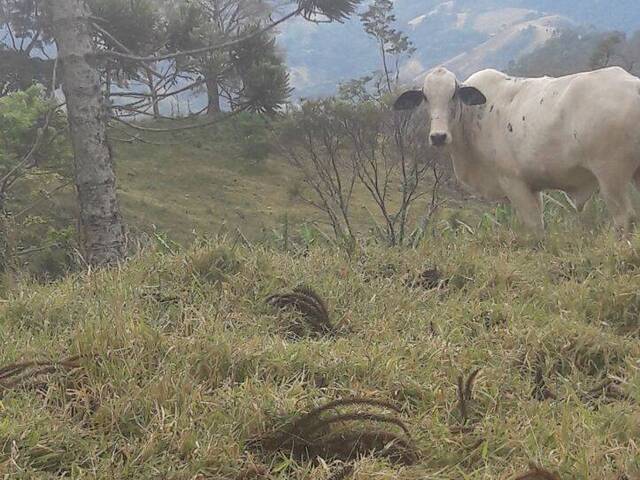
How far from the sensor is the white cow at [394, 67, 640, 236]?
4.75 metres

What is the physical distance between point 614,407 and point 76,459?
159 centimetres

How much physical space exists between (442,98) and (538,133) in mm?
908

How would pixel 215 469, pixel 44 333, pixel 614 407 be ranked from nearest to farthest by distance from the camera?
pixel 215 469 < pixel 614 407 < pixel 44 333

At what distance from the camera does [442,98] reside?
19.2ft

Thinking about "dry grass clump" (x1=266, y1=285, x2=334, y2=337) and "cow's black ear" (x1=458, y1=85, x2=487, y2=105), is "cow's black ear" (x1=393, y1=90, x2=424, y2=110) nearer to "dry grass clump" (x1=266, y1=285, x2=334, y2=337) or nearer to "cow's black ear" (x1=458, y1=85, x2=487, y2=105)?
"cow's black ear" (x1=458, y1=85, x2=487, y2=105)

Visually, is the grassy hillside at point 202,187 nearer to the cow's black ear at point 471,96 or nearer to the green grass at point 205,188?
the green grass at point 205,188

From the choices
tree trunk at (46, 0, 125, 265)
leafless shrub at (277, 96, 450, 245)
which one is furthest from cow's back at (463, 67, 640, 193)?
leafless shrub at (277, 96, 450, 245)

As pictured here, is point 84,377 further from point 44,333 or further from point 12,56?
point 12,56

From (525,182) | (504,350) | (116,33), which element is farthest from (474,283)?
(116,33)

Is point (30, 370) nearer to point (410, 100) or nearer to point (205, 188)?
point (410, 100)

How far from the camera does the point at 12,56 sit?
16766 millimetres

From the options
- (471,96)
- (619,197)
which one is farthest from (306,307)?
(471,96)

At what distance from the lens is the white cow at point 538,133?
475cm

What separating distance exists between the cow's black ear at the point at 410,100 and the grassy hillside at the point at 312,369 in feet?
7.74
